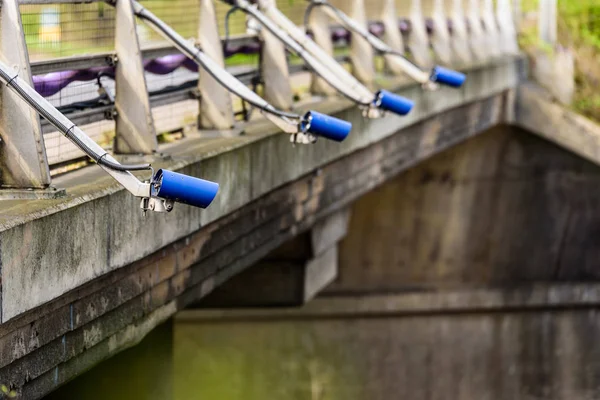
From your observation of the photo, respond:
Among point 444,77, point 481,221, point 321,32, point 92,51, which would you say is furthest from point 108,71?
point 481,221

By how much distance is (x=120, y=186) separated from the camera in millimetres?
5691

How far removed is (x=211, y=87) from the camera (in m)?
7.71

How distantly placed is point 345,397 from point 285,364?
3.07ft

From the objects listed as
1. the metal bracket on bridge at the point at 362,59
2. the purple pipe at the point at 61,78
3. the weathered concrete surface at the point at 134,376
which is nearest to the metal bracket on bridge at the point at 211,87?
the purple pipe at the point at 61,78

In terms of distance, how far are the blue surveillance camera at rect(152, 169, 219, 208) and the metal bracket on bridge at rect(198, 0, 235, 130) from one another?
2360mm

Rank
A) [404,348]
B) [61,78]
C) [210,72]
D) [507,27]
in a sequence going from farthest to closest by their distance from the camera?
[507,27], [404,348], [210,72], [61,78]

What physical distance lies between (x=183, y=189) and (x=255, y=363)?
11378 mm

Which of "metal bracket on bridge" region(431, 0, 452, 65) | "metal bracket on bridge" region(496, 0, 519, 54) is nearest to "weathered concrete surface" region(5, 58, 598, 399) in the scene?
"metal bracket on bridge" region(431, 0, 452, 65)

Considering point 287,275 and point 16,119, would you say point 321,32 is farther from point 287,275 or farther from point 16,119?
point 16,119

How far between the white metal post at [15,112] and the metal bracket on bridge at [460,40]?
12.0 metres

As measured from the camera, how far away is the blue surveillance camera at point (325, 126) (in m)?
6.89

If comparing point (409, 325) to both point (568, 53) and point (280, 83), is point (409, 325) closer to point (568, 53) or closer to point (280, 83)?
point (568, 53)

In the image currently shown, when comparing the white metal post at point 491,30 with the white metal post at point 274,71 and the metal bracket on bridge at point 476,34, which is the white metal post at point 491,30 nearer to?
the metal bracket on bridge at point 476,34

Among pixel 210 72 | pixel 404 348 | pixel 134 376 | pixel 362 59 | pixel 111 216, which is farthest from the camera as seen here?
pixel 404 348
